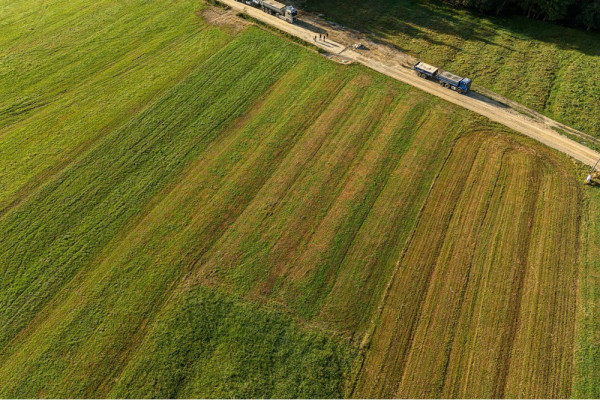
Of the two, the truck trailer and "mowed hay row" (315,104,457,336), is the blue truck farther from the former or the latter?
the truck trailer

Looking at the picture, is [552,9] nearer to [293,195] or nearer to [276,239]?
[293,195]

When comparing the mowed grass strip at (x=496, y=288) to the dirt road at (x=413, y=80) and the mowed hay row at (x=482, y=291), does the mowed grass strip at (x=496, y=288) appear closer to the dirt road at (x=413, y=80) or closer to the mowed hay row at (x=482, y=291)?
the mowed hay row at (x=482, y=291)

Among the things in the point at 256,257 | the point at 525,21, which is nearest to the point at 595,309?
the point at 256,257

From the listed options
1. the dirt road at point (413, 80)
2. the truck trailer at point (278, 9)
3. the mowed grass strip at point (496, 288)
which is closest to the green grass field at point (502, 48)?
the dirt road at point (413, 80)

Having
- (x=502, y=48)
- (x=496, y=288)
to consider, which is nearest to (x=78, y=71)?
(x=496, y=288)

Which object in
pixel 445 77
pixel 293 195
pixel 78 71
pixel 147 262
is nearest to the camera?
pixel 147 262

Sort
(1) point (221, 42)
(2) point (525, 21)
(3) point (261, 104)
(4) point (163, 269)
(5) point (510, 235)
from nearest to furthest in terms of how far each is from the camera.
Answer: (4) point (163, 269), (5) point (510, 235), (3) point (261, 104), (1) point (221, 42), (2) point (525, 21)

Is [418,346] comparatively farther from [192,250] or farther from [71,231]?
[71,231]
